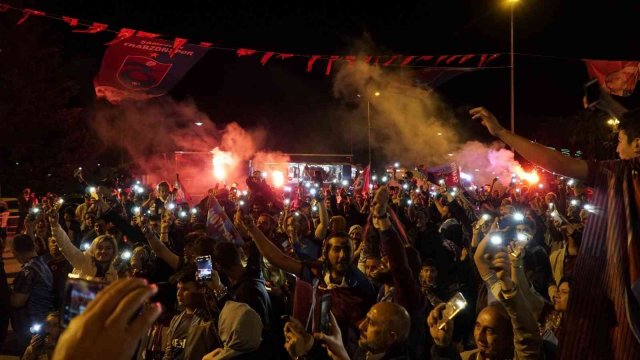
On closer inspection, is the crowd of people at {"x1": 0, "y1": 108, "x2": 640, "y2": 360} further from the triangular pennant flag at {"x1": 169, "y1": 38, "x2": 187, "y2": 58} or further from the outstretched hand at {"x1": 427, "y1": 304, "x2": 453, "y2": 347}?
the triangular pennant flag at {"x1": 169, "y1": 38, "x2": 187, "y2": 58}

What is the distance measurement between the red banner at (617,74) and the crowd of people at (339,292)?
25.3 feet

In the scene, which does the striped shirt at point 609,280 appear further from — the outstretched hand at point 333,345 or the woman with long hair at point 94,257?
the woman with long hair at point 94,257

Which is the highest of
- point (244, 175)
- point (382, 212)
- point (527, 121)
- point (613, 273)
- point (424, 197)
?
point (527, 121)

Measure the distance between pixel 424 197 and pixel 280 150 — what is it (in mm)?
25565

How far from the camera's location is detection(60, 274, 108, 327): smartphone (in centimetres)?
141

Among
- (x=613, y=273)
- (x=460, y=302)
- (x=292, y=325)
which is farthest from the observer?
(x=460, y=302)

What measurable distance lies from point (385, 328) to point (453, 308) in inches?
24.3

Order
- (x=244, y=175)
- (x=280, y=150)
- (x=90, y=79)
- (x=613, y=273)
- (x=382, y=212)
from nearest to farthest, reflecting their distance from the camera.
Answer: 1. (x=613, y=273)
2. (x=382, y=212)
3. (x=244, y=175)
4. (x=90, y=79)
5. (x=280, y=150)

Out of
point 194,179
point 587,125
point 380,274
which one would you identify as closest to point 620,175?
point 380,274

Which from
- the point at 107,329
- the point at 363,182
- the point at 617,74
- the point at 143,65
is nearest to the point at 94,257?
the point at 107,329

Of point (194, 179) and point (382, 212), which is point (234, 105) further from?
point (382, 212)

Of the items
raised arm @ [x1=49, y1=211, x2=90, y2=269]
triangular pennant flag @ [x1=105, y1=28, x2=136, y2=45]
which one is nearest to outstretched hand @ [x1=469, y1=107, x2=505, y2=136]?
raised arm @ [x1=49, y1=211, x2=90, y2=269]

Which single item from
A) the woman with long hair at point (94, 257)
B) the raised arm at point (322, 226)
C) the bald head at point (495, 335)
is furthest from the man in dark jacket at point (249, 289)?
the raised arm at point (322, 226)

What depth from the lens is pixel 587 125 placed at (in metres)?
40.6
